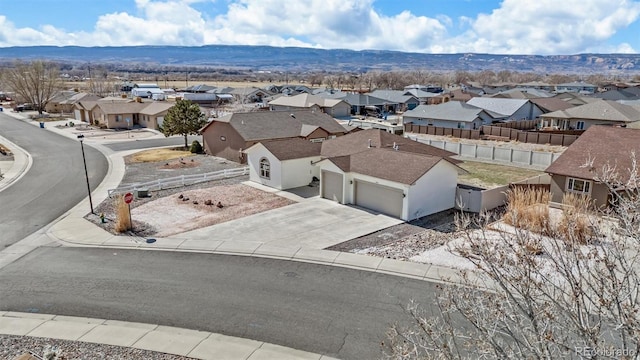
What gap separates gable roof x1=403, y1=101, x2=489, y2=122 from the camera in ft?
199

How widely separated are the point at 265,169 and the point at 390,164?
389 inches

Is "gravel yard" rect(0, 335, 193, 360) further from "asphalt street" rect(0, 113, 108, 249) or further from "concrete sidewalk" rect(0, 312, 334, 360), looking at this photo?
"asphalt street" rect(0, 113, 108, 249)

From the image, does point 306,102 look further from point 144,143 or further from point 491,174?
point 491,174

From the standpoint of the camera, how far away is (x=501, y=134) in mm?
55781

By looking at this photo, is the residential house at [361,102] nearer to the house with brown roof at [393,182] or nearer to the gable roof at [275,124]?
the gable roof at [275,124]

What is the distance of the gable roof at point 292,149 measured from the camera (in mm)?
32719

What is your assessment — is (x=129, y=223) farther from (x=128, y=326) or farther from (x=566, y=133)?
(x=566, y=133)

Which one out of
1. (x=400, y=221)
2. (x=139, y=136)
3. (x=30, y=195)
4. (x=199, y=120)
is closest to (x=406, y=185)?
(x=400, y=221)

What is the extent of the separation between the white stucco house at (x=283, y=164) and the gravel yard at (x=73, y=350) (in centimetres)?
1977

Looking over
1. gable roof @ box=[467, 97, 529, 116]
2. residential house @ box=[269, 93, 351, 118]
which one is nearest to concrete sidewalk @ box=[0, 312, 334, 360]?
gable roof @ box=[467, 97, 529, 116]

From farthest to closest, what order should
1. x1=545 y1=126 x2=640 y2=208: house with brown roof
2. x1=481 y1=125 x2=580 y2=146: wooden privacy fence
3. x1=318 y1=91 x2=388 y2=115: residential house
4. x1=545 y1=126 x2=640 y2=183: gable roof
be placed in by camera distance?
x1=318 y1=91 x2=388 y2=115: residential house < x1=481 y1=125 x2=580 y2=146: wooden privacy fence < x1=545 y1=126 x2=640 y2=183: gable roof < x1=545 y1=126 x2=640 y2=208: house with brown roof

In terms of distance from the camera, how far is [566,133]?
5275cm

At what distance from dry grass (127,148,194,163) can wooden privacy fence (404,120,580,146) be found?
1200 inches

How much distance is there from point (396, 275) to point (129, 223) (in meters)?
13.4
